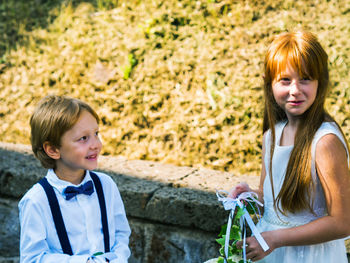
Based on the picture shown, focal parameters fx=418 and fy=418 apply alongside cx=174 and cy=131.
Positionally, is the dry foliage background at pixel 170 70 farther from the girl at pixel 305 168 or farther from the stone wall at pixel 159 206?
the girl at pixel 305 168

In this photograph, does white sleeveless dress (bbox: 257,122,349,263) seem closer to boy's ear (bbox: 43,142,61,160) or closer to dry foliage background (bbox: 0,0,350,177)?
boy's ear (bbox: 43,142,61,160)

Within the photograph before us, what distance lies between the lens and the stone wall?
2779mm

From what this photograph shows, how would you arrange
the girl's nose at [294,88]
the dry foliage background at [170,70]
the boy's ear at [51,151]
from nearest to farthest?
the girl's nose at [294,88] → the boy's ear at [51,151] → the dry foliage background at [170,70]

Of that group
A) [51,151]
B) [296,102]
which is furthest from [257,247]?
[51,151]

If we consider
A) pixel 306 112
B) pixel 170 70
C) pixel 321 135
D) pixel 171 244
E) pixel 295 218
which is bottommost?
pixel 171 244

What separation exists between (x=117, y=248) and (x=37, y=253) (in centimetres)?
39

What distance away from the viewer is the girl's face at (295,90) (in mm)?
1812

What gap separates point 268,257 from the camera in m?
2.02

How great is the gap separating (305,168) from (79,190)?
104cm

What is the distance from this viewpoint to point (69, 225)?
1.96 m

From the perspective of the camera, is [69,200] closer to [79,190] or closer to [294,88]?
[79,190]

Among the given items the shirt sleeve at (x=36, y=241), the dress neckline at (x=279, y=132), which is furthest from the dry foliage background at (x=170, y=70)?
the shirt sleeve at (x=36, y=241)

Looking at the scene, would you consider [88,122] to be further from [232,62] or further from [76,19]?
[76,19]

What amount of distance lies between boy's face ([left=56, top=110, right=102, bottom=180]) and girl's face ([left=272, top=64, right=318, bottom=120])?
91 cm
